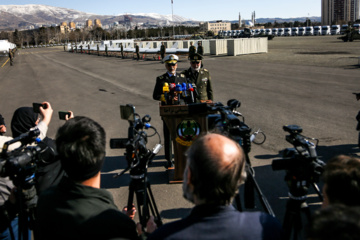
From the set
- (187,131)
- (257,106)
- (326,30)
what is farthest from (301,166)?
(326,30)

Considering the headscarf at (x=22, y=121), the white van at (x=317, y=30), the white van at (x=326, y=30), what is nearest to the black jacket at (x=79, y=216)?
the headscarf at (x=22, y=121)

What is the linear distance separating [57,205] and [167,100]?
141 inches

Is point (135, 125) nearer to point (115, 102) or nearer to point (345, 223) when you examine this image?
point (345, 223)

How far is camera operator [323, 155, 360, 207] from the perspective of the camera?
5.72ft

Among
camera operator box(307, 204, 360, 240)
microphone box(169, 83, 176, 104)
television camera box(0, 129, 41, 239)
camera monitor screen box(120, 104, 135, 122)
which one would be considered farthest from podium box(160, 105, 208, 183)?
camera operator box(307, 204, 360, 240)

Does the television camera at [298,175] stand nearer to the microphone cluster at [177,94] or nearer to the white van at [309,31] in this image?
the microphone cluster at [177,94]

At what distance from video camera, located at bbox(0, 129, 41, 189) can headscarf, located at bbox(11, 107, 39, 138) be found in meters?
0.89

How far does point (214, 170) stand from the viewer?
168cm

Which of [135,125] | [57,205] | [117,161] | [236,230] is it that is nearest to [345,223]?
[236,230]

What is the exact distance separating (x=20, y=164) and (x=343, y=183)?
231 centimetres

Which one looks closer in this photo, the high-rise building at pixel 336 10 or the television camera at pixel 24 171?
the television camera at pixel 24 171

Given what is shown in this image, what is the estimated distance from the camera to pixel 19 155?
2562 mm

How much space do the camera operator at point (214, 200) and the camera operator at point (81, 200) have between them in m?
0.34

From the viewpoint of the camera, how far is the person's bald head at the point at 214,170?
169 cm
